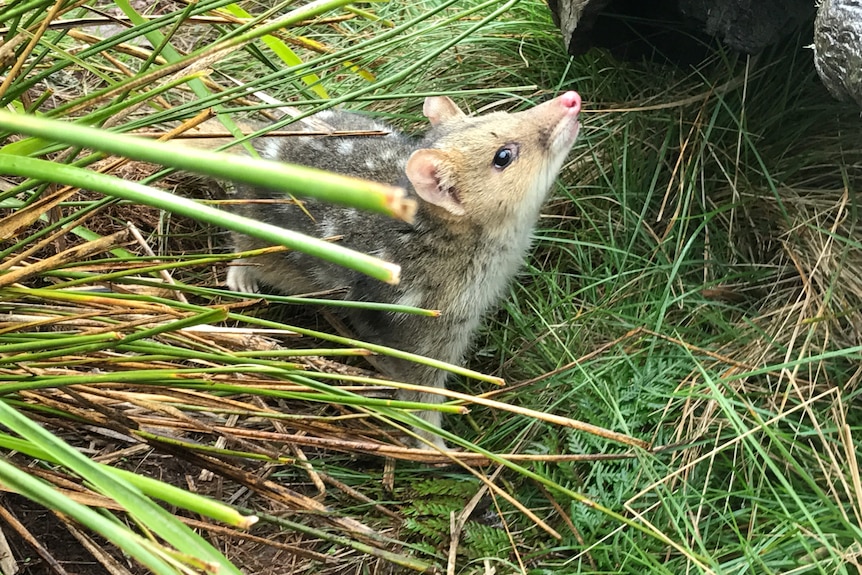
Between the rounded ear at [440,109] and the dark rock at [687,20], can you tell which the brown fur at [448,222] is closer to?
the rounded ear at [440,109]

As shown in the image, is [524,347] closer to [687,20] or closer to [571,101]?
[571,101]

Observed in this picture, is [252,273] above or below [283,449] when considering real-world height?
above

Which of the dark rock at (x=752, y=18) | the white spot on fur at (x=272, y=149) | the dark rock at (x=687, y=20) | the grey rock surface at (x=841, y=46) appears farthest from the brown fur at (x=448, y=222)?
the grey rock surface at (x=841, y=46)

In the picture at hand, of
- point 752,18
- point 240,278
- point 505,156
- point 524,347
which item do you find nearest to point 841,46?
point 752,18

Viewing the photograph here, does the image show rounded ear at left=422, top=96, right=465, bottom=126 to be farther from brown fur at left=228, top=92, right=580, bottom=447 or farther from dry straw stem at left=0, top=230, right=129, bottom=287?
dry straw stem at left=0, top=230, right=129, bottom=287

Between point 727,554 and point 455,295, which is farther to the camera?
point 455,295

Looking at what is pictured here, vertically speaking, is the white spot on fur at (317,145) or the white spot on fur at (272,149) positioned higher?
the white spot on fur at (272,149)

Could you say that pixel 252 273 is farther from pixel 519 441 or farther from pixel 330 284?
pixel 519 441

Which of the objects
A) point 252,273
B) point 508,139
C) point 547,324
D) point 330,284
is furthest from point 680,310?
point 252,273
